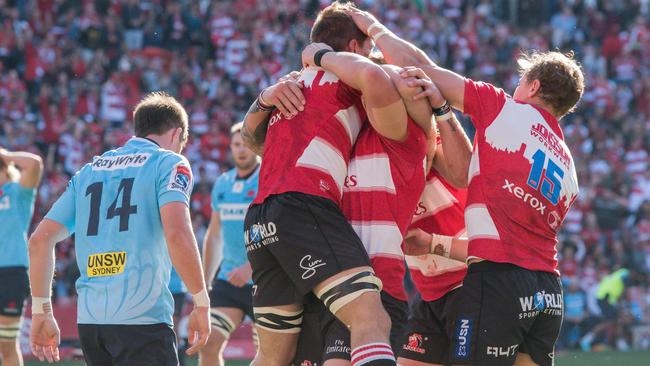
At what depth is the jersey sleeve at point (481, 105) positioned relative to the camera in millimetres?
5531

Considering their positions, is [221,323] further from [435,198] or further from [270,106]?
[270,106]

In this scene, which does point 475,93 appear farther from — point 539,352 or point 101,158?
point 101,158

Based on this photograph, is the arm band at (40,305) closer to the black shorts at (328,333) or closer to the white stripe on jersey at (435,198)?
the black shorts at (328,333)

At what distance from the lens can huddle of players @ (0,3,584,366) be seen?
206 inches

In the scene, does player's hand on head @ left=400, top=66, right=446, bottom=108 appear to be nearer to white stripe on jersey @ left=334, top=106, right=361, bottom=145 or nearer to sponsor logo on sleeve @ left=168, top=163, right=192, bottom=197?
white stripe on jersey @ left=334, top=106, right=361, bottom=145

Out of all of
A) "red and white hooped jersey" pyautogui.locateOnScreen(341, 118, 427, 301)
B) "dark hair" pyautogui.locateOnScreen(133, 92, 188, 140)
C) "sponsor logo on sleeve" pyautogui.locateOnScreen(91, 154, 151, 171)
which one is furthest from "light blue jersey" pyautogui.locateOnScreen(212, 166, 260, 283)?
"red and white hooped jersey" pyautogui.locateOnScreen(341, 118, 427, 301)

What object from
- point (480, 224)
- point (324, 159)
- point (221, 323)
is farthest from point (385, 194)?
point (221, 323)

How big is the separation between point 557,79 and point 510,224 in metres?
0.86

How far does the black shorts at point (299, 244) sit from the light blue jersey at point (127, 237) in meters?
0.68

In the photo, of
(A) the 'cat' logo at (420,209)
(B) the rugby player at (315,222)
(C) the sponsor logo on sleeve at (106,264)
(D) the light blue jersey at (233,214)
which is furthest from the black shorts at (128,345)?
(D) the light blue jersey at (233,214)

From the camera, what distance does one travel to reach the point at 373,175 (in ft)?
17.9

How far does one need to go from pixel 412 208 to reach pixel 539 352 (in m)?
1.02

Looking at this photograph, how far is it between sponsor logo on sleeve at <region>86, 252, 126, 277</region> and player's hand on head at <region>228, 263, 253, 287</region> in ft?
13.3

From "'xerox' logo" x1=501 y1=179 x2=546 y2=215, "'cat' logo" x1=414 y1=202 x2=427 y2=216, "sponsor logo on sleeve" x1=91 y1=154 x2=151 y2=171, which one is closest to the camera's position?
"'xerox' logo" x1=501 y1=179 x2=546 y2=215
